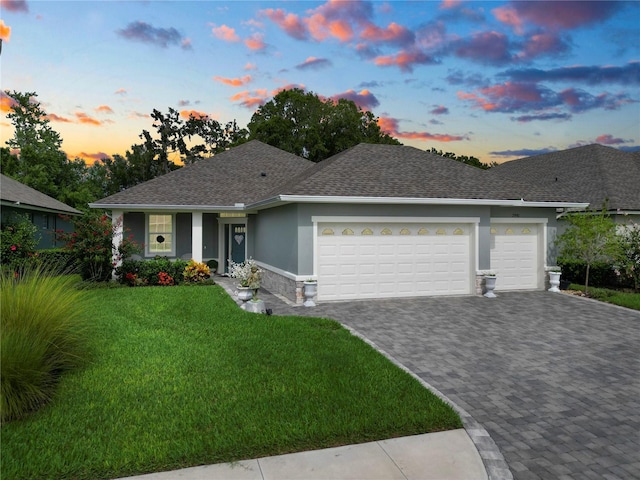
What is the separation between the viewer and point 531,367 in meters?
6.61

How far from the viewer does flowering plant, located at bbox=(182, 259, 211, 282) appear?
15.4 m

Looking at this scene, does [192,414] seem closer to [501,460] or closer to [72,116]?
[501,460]

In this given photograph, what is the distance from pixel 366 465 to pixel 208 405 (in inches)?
79.9

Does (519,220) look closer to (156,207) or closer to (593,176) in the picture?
(593,176)

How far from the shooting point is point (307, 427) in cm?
426

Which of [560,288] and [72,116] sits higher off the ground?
[72,116]

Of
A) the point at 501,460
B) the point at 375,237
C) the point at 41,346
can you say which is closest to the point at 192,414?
the point at 41,346

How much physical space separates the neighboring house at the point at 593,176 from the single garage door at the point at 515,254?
412cm

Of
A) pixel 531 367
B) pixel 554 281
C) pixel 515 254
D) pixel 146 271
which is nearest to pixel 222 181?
pixel 146 271

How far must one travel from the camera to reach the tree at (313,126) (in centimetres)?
3828

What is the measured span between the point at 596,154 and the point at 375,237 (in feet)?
50.9

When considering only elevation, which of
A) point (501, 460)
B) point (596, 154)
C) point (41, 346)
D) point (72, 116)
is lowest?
point (501, 460)

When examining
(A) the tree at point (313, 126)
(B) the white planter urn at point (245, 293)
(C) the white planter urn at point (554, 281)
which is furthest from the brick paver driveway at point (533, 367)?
(A) the tree at point (313, 126)

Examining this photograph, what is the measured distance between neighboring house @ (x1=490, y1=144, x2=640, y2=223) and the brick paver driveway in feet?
23.9
